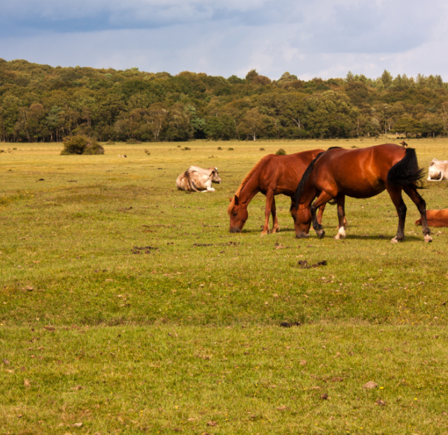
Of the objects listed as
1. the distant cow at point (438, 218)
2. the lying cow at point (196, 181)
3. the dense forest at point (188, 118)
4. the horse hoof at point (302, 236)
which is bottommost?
the horse hoof at point (302, 236)

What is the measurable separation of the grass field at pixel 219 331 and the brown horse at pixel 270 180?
86 centimetres

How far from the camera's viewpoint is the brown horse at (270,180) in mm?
15219

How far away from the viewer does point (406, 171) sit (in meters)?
11.7

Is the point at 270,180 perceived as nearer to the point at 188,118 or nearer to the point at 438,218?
the point at 438,218

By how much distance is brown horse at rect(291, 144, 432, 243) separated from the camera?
1194 cm

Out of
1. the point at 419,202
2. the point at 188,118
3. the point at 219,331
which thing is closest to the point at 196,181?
the point at 419,202

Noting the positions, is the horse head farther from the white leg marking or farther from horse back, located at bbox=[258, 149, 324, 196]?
the white leg marking

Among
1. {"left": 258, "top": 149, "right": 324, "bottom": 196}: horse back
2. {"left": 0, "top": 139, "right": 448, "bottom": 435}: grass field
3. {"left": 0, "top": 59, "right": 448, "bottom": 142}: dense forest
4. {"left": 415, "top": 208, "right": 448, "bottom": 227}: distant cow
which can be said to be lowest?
{"left": 0, "top": 139, "right": 448, "bottom": 435}: grass field

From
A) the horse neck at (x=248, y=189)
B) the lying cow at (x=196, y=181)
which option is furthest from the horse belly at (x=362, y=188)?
the lying cow at (x=196, y=181)

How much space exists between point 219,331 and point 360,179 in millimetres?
6490

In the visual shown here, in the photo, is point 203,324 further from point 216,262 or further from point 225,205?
point 225,205

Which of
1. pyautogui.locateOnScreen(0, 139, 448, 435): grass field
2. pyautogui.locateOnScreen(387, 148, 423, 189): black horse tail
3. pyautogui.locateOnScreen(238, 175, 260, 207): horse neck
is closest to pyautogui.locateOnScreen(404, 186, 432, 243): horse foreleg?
pyautogui.locateOnScreen(0, 139, 448, 435): grass field

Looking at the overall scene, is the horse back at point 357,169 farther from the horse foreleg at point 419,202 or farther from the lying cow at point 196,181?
the lying cow at point 196,181

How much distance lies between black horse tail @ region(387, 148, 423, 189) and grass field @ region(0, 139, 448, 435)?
157cm
